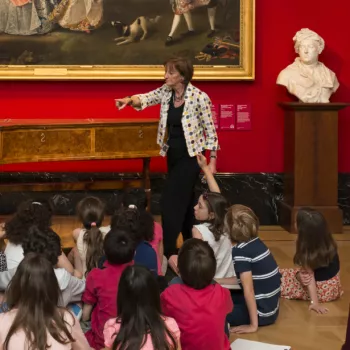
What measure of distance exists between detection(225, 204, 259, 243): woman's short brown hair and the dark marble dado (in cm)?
389

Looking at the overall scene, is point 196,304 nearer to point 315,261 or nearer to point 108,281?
point 108,281

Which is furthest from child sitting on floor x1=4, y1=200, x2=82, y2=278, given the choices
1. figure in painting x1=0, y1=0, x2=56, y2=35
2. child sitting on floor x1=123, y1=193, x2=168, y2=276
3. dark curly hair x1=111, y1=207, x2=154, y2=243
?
figure in painting x1=0, y1=0, x2=56, y2=35

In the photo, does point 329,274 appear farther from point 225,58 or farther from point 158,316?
point 225,58

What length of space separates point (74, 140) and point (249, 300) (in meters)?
3.33

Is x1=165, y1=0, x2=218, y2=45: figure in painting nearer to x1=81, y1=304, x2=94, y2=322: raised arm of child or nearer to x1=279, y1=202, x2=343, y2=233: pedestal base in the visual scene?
x1=279, y1=202, x2=343, y2=233: pedestal base

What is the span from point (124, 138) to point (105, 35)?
4.97 ft

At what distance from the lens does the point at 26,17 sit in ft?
30.5

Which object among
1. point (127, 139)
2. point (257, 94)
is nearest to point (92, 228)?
point (127, 139)

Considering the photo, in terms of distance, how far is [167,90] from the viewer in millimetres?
7426

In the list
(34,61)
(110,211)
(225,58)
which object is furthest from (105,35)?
(110,211)

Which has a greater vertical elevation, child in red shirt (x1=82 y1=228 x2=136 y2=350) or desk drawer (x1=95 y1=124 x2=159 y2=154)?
desk drawer (x1=95 y1=124 x2=159 y2=154)

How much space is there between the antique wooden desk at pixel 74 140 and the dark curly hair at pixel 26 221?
217 centimetres

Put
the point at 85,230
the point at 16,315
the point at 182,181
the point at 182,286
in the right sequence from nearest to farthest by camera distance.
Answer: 1. the point at 16,315
2. the point at 182,286
3. the point at 85,230
4. the point at 182,181

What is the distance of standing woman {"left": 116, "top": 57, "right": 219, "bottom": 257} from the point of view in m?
7.22
